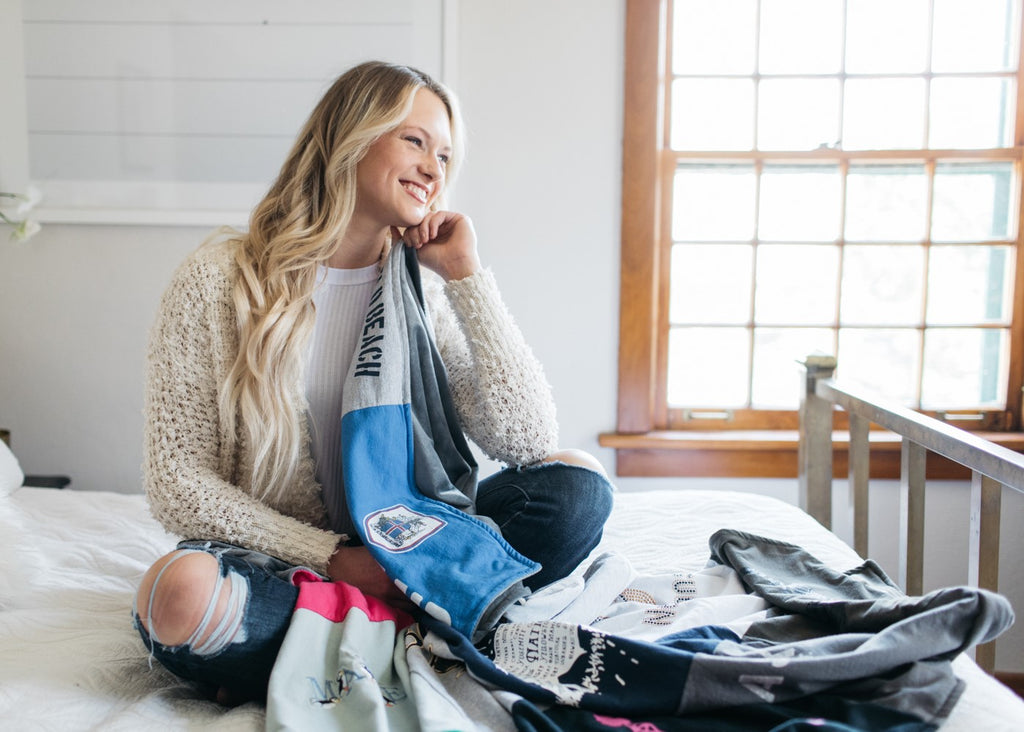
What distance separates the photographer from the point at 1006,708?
838 millimetres

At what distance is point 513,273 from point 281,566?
1.28m

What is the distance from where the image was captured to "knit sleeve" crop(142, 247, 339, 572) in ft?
3.83

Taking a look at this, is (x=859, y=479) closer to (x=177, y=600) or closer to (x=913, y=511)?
→ (x=913, y=511)

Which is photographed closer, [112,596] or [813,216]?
[112,596]

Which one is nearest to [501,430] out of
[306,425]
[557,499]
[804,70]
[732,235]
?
[557,499]

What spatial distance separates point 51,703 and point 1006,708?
1036mm

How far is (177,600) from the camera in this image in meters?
0.93

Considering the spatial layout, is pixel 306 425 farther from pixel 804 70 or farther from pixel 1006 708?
pixel 804 70

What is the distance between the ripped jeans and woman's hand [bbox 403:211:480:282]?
365 mm

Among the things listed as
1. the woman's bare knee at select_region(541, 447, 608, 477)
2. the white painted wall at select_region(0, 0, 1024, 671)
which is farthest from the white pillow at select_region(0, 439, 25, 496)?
the woman's bare knee at select_region(541, 447, 608, 477)

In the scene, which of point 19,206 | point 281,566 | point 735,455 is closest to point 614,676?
point 281,566

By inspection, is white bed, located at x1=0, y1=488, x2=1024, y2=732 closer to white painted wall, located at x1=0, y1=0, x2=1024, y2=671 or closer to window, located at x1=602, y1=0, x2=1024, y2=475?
white painted wall, located at x1=0, y1=0, x2=1024, y2=671

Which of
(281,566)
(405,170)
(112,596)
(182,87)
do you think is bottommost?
(112,596)

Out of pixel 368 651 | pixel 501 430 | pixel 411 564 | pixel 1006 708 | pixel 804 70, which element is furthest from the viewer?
pixel 804 70
